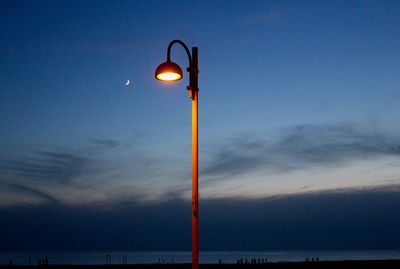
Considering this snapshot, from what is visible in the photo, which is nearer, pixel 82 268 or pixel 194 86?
pixel 194 86

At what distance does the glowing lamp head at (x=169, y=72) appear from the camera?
1088 centimetres

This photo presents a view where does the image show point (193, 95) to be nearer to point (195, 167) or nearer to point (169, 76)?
point (169, 76)

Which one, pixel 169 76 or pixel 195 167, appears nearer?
pixel 195 167

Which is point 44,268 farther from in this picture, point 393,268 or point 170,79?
point 170,79

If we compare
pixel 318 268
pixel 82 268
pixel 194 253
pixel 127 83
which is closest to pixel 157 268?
pixel 82 268

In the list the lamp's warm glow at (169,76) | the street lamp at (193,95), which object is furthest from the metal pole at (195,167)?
the lamp's warm glow at (169,76)

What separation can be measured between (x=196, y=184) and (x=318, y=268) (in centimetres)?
4806

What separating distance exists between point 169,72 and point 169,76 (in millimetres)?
134

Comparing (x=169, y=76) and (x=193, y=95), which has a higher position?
(x=169, y=76)

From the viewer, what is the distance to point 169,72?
1088 cm

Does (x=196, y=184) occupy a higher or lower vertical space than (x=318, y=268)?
higher

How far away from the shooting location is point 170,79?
11094mm

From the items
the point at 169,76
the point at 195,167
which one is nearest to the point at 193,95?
the point at 169,76

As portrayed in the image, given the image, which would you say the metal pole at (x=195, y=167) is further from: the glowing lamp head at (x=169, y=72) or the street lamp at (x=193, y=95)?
the glowing lamp head at (x=169, y=72)
